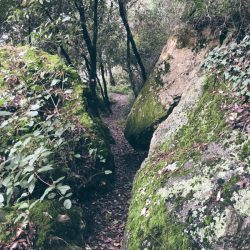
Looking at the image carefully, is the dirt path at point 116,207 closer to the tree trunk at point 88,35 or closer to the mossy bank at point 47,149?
the mossy bank at point 47,149

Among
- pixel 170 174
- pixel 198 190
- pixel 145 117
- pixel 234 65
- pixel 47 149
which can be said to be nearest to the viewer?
pixel 47 149

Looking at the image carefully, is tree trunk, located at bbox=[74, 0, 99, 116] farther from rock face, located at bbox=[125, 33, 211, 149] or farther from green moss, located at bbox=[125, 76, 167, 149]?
rock face, located at bbox=[125, 33, 211, 149]

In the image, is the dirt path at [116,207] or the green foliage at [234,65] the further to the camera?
the dirt path at [116,207]

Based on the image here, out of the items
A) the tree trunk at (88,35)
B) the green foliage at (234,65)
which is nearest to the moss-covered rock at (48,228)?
the green foliage at (234,65)

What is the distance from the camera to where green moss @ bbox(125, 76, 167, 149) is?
8.26m

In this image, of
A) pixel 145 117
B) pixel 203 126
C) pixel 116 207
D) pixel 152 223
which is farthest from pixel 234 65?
pixel 145 117

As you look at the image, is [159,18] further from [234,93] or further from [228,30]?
[234,93]

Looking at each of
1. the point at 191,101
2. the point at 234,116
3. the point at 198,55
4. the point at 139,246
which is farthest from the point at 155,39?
the point at 139,246

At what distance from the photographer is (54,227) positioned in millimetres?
4809

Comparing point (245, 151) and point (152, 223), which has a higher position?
point (245, 151)

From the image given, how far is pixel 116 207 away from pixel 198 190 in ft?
8.71

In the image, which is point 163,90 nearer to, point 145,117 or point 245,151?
point 145,117

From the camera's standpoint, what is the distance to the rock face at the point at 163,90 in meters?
8.24

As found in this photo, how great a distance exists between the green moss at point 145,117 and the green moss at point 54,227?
11.6 feet
